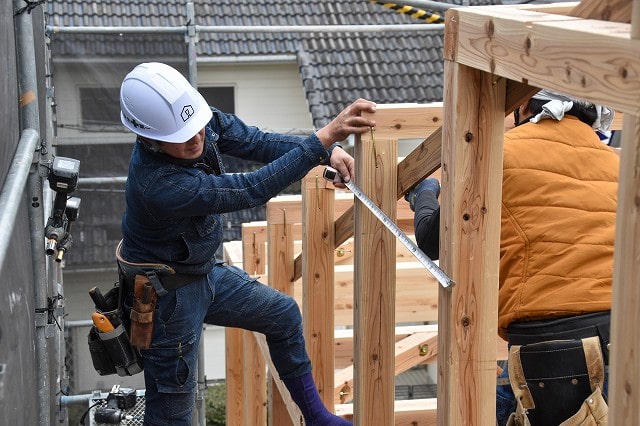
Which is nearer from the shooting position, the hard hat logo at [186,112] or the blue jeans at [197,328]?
the hard hat logo at [186,112]

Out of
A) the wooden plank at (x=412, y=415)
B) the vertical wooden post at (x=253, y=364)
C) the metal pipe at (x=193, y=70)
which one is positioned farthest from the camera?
the metal pipe at (x=193, y=70)

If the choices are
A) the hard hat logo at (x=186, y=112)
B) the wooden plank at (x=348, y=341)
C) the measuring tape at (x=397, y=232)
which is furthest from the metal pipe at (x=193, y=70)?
the measuring tape at (x=397, y=232)

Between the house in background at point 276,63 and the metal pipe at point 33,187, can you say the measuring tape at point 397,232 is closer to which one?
the metal pipe at point 33,187

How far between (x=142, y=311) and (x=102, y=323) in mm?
250

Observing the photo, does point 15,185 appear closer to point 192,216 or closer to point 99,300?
point 192,216

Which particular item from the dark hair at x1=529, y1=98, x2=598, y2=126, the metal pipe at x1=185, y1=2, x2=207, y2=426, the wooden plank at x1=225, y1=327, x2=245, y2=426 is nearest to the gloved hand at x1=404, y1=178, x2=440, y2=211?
the dark hair at x1=529, y1=98, x2=598, y2=126

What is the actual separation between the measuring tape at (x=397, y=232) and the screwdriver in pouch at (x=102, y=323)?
1.13 meters

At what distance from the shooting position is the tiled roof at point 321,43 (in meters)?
15.4

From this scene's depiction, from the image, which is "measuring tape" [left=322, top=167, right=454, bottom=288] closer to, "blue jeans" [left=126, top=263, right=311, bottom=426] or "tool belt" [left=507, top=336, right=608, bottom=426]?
"tool belt" [left=507, top=336, right=608, bottom=426]

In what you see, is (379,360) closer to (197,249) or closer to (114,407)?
(197,249)

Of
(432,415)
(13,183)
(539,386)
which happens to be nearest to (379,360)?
(539,386)

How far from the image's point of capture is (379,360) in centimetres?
356

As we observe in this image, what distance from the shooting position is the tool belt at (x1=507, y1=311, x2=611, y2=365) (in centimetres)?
295

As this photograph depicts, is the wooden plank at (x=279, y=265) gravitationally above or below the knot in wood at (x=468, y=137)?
below
